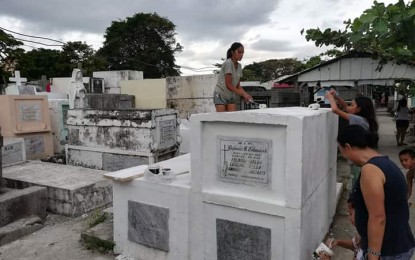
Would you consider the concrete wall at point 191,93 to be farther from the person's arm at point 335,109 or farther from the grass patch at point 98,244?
the grass patch at point 98,244

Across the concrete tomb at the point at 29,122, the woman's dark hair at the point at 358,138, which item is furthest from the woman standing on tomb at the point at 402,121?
the concrete tomb at the point at 29,122

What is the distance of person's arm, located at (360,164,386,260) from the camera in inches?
81.1

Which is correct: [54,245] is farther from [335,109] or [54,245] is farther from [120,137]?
[335,109]

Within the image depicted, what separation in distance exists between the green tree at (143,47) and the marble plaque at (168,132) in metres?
29.9

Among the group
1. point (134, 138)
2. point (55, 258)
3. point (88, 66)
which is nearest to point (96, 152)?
point (134, 138)

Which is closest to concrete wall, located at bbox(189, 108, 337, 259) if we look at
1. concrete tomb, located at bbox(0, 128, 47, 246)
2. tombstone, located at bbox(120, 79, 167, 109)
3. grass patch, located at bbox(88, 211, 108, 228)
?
grass patch, located at bbox(88, 211, 108, 228)

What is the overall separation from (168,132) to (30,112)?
11.5 feet

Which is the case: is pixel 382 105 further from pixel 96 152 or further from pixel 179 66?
pixel 96 152

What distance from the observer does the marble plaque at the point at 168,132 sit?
7016 mm

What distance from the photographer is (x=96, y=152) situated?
7391 mm

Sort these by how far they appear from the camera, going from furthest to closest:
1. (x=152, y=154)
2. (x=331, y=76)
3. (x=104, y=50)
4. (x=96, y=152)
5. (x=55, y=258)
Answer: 1. (x=104, y=50)
2. (x=331, y=76)
3. (x=96, y=152)
4. (x=152, y=154)
5. (x=55, y=258)

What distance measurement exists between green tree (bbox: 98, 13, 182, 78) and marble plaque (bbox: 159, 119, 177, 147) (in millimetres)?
29948

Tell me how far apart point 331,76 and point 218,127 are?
880cm

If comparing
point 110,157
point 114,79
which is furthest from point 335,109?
point 114,79
